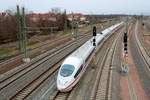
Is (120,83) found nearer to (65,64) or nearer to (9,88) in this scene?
(65,64)

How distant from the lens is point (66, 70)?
2997 cm

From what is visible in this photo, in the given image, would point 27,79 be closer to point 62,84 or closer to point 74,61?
point 74,61

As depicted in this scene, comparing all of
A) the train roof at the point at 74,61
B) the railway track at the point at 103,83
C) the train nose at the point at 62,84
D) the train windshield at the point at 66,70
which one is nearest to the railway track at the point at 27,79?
the train nose at the point at 62,84

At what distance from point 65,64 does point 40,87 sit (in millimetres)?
3521

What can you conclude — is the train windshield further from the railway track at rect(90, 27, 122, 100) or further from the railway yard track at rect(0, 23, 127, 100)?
the railway track at rect(90, 27, 122, 100)

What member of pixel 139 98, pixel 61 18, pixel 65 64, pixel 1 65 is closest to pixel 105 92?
pixel 139 98

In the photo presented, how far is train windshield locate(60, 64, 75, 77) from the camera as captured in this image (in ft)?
96.3

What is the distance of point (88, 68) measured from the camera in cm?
4075

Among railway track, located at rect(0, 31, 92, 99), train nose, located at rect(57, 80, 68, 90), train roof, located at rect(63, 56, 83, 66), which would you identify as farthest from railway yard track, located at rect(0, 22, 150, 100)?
train roof, located at rect(63, 56, 83, 66)

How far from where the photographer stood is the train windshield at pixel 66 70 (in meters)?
29.4

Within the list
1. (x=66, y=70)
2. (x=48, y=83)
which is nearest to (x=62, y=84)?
(x=66, y=70)

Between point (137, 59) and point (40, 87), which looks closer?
point (40, 87)

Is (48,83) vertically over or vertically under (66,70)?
under

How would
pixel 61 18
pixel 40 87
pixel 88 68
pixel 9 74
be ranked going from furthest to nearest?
pixel 61 18 < pixel 88 68 < pixel 9 74 < pixel 40 87
